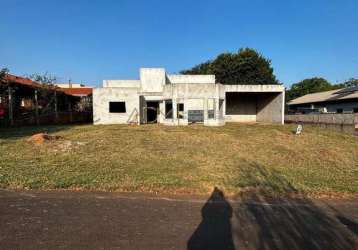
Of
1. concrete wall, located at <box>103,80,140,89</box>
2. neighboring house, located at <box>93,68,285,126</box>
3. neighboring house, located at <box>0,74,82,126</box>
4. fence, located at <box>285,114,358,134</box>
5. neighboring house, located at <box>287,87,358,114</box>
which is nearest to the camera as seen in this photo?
fence, located at <box>285,114,358,134</box>

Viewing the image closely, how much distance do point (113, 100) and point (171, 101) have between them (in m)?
5.74

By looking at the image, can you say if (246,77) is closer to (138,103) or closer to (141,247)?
(138,103)

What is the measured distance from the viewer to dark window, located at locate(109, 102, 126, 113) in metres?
27.5

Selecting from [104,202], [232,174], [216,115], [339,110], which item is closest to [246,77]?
[339,110]

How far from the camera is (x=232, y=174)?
8.54 m

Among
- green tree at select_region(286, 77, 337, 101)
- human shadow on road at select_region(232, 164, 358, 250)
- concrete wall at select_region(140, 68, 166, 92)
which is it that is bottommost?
human shadow on road at select_region(232, 164, 358, 250)

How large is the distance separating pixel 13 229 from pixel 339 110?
38.4 meters

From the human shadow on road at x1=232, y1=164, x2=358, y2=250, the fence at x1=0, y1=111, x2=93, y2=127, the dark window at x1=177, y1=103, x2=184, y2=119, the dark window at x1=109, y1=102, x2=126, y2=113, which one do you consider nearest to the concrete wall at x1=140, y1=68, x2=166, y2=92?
the dark window at x1=109, y1=102, x2=126, y2=113

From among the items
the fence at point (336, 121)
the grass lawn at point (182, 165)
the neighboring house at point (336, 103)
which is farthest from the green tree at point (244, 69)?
the grass lawn at point (182, 165)

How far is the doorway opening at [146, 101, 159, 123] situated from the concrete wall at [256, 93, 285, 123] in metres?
12.0

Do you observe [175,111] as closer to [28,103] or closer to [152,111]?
[152,111]

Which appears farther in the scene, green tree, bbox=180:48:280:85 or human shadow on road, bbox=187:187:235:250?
green tree, bbox=180:48:280:85

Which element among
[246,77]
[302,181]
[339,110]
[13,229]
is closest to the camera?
[13,229]

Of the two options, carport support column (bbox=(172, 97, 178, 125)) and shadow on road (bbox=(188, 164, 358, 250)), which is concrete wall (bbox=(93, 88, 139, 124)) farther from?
shadow on road (bbox=(188, 164, 358, 250))
